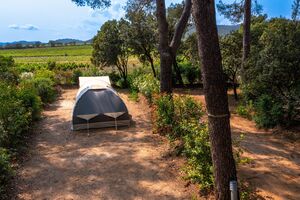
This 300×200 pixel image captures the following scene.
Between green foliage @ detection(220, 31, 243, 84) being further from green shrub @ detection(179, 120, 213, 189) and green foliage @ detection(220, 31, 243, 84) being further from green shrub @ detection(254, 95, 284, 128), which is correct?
green shrub @ detection(179, 120, 213, 189)

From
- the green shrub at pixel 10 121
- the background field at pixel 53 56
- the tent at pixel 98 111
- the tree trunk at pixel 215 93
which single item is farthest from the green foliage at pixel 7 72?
the background field at pixel 53 56

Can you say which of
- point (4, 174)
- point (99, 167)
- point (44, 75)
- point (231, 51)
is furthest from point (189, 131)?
point (44, 75)

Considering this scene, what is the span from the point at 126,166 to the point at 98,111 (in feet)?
14.4

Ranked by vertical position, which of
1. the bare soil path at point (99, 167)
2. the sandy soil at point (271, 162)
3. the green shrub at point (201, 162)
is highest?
the green shrub at point (201, 162)

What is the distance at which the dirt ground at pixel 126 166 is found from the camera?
720 centimetres

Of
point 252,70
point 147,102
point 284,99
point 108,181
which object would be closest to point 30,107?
point 147,102

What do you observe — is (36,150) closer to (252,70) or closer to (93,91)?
(93,91)

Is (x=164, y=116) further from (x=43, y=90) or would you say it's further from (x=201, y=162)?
(x=43, y=90)

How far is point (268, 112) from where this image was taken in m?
11.4

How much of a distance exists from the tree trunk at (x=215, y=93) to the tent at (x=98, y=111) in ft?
25.3

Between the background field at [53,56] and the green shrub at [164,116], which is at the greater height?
the background field at [53,56]

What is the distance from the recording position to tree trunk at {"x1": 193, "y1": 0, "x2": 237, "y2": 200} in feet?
16.1

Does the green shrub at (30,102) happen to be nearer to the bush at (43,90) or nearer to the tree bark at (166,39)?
the bush at (43,90)

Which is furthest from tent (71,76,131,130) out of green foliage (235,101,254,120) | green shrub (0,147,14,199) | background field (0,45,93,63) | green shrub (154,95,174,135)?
background field (0,45,93,63)
